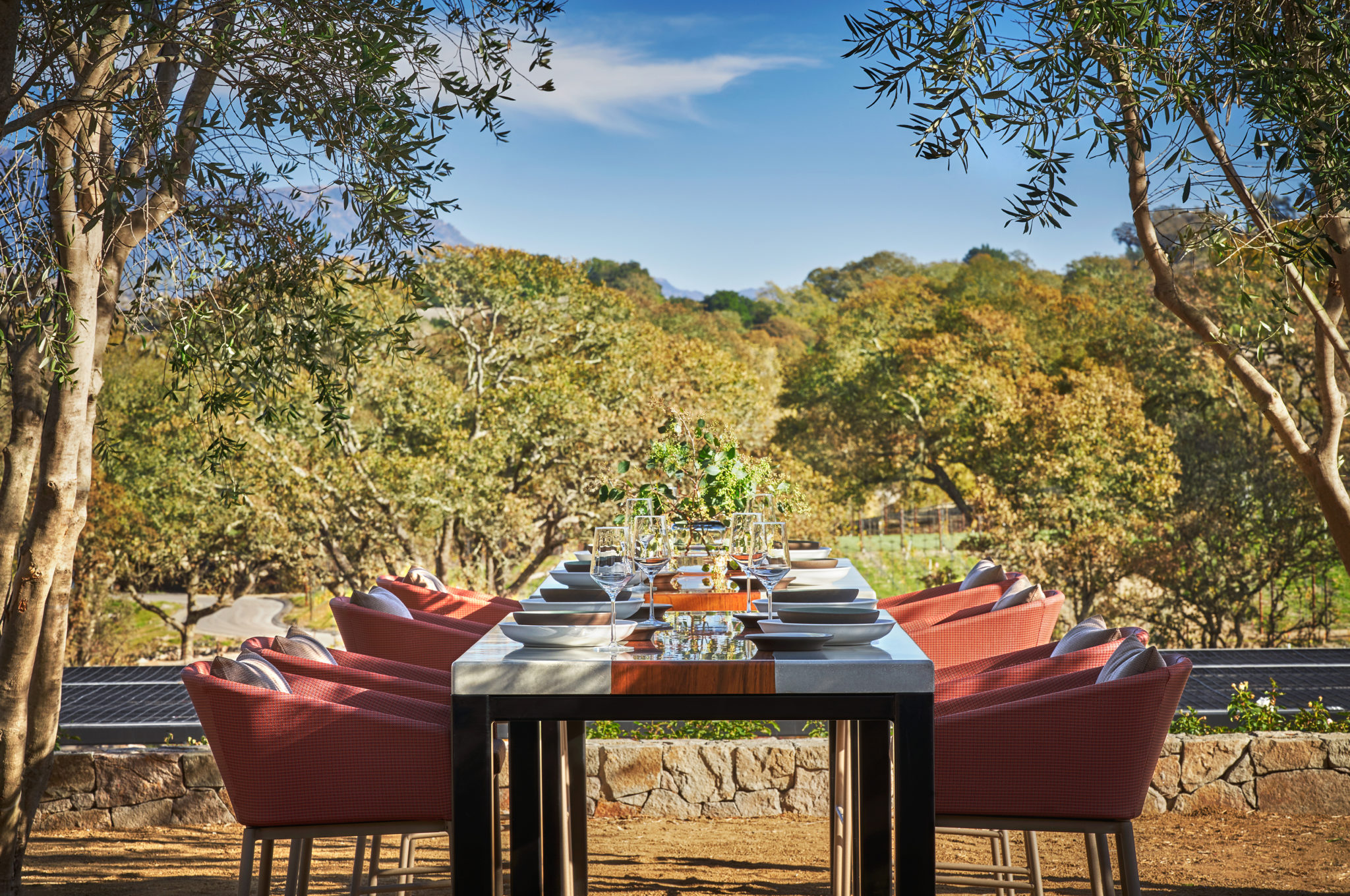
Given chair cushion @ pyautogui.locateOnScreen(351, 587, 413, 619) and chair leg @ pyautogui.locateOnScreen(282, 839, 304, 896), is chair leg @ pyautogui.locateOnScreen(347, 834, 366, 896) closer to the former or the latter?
chair leg @ pyautogui.locateOnScreen(282, 839, 304, 896)

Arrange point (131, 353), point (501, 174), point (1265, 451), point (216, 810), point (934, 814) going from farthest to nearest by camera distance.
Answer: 1. point (501, 174)
2. point (131, 353)
3. point (1265, 451)
4. point (216, 810)
5. point (934, 814)

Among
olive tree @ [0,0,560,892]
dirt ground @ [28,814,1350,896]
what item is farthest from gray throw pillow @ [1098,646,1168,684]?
olive tree @ [0,0,560,892]

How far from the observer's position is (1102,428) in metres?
10.8

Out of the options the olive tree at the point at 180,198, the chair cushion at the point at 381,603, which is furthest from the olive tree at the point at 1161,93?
the chair cushion at the point at 381,603

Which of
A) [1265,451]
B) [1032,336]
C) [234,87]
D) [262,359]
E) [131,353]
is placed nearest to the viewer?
[234,87]

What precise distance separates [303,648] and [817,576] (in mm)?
1554

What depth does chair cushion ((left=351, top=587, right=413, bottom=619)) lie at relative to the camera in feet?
10.0

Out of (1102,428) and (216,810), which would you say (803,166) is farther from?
(216,810)

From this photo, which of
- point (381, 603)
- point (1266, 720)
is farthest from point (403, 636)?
point (1266, 720)

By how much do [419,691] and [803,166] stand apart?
62.8ft

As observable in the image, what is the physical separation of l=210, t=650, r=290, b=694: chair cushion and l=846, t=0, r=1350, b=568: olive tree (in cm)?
168

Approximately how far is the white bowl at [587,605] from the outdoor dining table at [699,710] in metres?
0.44

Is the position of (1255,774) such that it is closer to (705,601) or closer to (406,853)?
(705,601)

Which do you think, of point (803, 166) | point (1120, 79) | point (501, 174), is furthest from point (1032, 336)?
point (1120, 79)
